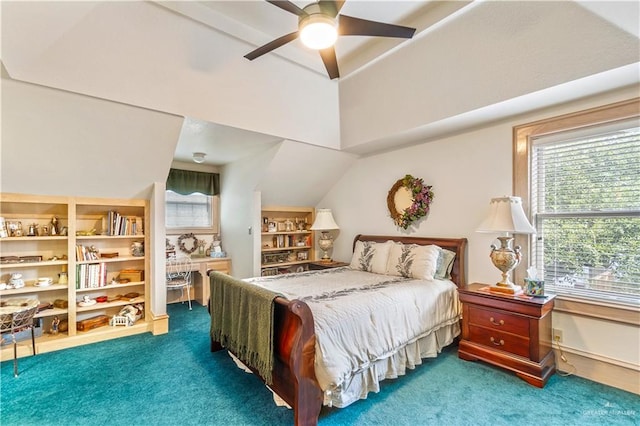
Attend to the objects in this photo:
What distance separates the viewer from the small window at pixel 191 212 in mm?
4836

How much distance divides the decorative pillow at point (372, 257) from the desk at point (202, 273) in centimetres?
222

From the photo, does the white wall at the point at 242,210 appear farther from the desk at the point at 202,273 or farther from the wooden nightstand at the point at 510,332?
the wooden nightstand at the point at 510,332

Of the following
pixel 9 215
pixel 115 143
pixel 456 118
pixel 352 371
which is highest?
pixel 456 118

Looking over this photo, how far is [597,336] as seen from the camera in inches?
97.0

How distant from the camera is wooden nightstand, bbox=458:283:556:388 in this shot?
237 cm

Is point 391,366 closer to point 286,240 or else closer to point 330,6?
point 330,6

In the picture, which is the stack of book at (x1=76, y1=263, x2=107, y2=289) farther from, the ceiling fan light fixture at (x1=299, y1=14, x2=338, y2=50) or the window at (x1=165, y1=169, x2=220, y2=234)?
the ceiling fan light fixture at (x1=299, y1=14, x2=338, y2=50)

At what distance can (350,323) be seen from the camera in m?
2.11

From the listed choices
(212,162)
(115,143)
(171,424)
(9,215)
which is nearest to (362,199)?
(212,162)

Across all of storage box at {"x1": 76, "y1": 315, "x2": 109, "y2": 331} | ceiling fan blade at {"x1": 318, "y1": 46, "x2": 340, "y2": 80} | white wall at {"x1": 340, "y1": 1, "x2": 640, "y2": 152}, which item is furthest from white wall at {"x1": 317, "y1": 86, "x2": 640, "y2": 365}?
storage box at {"x1": 76, "y1": 315, "x2": 109, "y2": 331}

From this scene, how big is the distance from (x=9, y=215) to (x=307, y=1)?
3.76m

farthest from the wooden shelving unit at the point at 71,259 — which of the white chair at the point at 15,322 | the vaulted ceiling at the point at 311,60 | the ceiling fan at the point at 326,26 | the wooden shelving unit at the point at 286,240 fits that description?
the ceiling fan at the point at 326,26

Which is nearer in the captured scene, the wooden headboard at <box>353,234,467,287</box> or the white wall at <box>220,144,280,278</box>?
the wooden headboard at <box>353,234,467,287</box>

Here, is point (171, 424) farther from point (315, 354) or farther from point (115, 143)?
point (115, 143)
